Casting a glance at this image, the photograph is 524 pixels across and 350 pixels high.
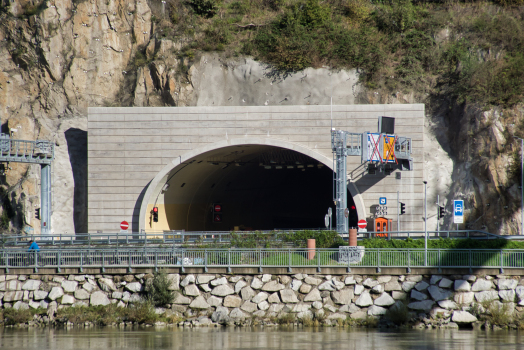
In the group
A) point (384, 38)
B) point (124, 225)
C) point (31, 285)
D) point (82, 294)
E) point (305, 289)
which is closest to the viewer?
point (305, 289)

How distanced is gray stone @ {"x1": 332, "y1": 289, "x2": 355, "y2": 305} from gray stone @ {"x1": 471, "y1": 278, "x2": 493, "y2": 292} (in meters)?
4.65

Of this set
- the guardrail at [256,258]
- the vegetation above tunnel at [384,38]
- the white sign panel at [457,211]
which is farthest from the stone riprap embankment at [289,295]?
the vegetation above tunnel at [384,38]

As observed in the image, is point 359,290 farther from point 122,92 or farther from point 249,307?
point 122,92

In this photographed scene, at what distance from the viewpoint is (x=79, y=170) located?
44.1 meters

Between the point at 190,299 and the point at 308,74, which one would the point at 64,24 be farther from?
the point at 190,299

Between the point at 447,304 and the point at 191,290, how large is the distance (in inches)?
399

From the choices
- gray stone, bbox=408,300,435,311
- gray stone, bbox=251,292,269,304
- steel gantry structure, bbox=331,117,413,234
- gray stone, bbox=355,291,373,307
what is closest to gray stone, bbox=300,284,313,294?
gray stone, bbox=251,292,269,304

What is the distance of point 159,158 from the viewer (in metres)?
39.8

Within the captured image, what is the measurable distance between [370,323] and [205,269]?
22.8 ft

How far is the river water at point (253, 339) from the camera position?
20.3m

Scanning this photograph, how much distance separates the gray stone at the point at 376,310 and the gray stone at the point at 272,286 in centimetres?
357

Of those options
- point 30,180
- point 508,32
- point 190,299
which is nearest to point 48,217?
point 30,180

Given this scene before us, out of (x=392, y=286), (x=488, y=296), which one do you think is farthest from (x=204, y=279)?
(x=488, y=296)

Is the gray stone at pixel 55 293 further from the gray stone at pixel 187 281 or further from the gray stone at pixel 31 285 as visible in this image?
the gray stone at pixel 187 281
